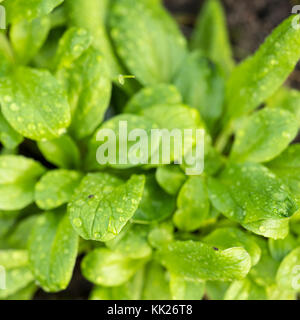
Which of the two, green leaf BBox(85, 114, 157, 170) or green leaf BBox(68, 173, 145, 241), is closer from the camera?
green leaf BBox(68, 173, 145, 241)

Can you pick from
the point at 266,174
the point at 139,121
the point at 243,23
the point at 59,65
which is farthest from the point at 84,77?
the point at 243,23

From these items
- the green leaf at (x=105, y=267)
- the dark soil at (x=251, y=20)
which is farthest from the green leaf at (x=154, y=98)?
the dark soil at (x=251, y=20)

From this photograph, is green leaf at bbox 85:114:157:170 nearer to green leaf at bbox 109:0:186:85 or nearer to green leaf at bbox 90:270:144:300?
green leaf at bbox 109:0:186:85

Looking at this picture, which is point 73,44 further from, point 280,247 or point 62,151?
point 280,247

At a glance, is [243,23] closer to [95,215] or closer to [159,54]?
[159,54]

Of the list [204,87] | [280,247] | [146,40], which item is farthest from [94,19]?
[280,247]

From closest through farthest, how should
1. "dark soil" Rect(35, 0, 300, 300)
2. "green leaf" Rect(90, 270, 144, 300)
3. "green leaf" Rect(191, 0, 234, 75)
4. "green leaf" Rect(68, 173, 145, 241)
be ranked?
"green leaf" Rect(68, 173, 145, 241), "green leaf" Rect(90, 270, 144, 300), "green leaf" Rect(191, 0, 234, 75), "dark soil" Rect(35, 0, 300, 300)

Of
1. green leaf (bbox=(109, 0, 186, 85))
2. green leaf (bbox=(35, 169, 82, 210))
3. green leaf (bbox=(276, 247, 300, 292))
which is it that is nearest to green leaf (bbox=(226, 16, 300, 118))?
green leaf (bbox=(109, 0, 186, 85))
